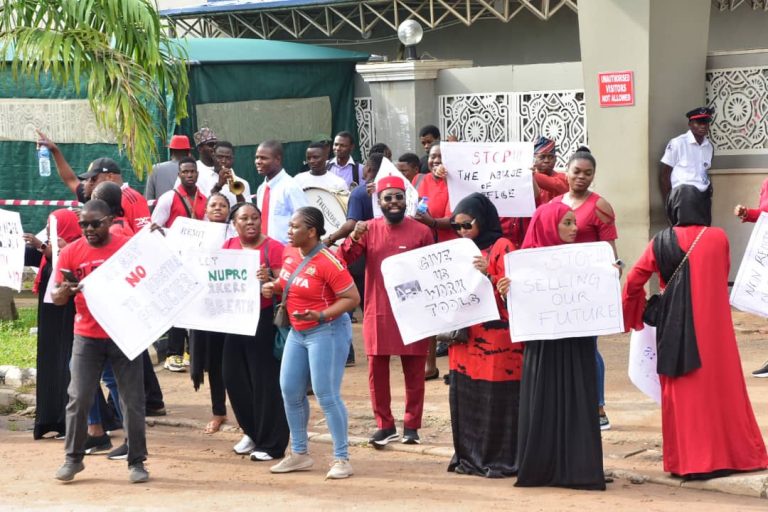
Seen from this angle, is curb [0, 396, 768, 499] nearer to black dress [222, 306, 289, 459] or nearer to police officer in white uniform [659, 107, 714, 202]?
black dress [222, 306, 289, 459]

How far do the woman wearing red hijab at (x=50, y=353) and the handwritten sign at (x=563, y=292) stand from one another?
139 inches

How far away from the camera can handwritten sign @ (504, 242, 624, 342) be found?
25.4ft

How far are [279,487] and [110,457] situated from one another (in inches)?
60.2

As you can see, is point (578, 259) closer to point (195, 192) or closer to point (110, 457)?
point (110, 457)

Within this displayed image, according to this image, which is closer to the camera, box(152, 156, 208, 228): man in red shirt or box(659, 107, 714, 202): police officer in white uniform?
box(152, 156, 208, 228): man in red shirt

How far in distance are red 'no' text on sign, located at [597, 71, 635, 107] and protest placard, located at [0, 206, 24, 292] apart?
260 inches

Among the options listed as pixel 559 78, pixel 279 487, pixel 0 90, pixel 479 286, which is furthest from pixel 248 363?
pixel 0 90

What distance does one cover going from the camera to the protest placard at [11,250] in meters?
10.0

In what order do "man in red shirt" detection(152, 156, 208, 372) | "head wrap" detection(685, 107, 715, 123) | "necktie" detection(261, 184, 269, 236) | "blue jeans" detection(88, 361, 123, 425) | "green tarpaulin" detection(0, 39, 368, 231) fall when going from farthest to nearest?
"green tarpaulin" detection(0, 39, 368, 231) → "head wrap" detection(685, 107, 715, 123) → "man in red shirt" detection(152, 156, 208, 372) → "necktie" detection(261, 184, 269, 236) → "blue jeans" detection(88, 361, 123, 425)

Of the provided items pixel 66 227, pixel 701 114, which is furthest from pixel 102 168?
pixel 701 114

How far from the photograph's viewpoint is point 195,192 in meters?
11.5

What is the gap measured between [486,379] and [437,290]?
641 mm

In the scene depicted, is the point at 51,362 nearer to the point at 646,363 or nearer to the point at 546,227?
the point at 546,227

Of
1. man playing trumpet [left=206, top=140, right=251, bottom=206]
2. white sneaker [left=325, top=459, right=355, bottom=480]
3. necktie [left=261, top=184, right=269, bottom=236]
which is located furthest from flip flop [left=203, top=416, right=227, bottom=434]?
man playing trumpet [left=206, top=140, right=251, bottom=206]
